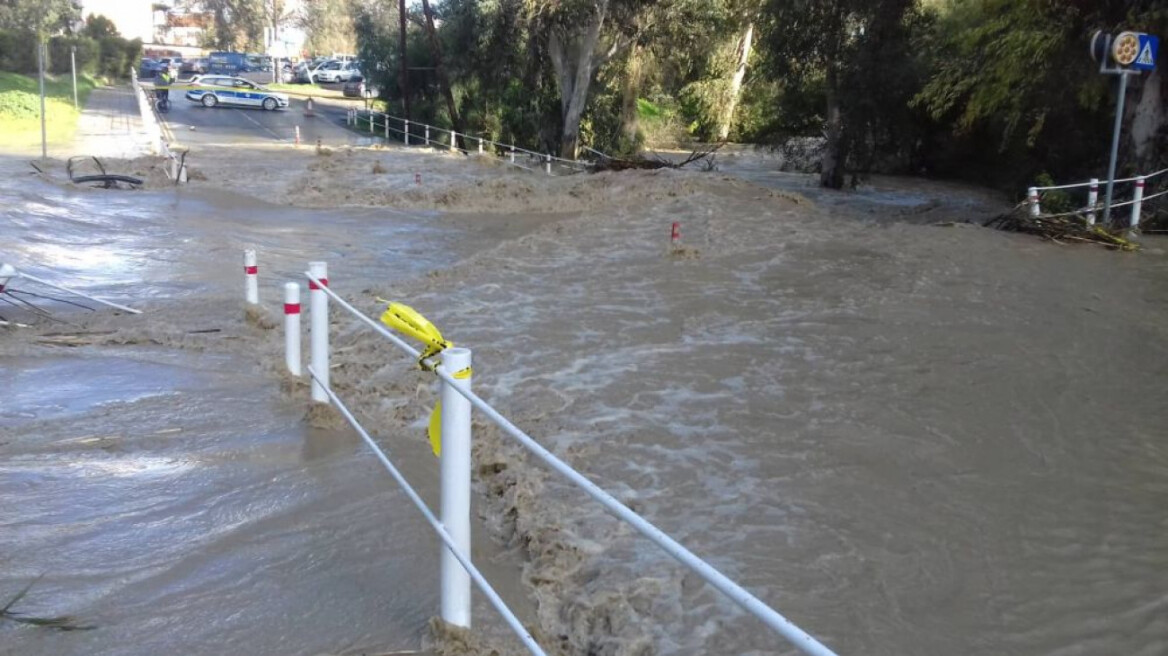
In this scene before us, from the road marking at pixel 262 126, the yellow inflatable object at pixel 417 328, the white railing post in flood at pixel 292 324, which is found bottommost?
the white railing post in flood at pixel 292 324

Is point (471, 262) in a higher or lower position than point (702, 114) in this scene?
lower

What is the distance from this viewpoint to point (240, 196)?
2114 cm

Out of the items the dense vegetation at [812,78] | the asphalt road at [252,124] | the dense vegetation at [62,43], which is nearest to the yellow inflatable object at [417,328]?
the dense vegetation at [812,78]

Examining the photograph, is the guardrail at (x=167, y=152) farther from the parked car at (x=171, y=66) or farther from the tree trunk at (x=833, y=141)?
the parked car at (x=171, y=66)

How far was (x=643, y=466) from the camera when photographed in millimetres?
6688

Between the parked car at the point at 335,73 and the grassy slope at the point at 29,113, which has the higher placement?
the parked car at the point at 335,73

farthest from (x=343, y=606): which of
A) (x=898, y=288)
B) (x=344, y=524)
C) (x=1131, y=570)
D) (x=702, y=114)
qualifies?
(x=702, y=114)

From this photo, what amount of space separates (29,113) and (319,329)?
30892mm

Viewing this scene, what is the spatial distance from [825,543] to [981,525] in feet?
3.27

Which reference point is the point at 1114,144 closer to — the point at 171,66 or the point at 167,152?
the point at 167,152

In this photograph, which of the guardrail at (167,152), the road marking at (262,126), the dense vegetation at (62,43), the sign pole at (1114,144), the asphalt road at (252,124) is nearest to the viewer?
the sign pole at (1114,144)

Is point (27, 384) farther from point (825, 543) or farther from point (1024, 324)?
point (1024, 324)

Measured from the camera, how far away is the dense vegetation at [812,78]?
68.2 ft

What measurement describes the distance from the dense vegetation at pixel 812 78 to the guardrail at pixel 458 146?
1.36m
